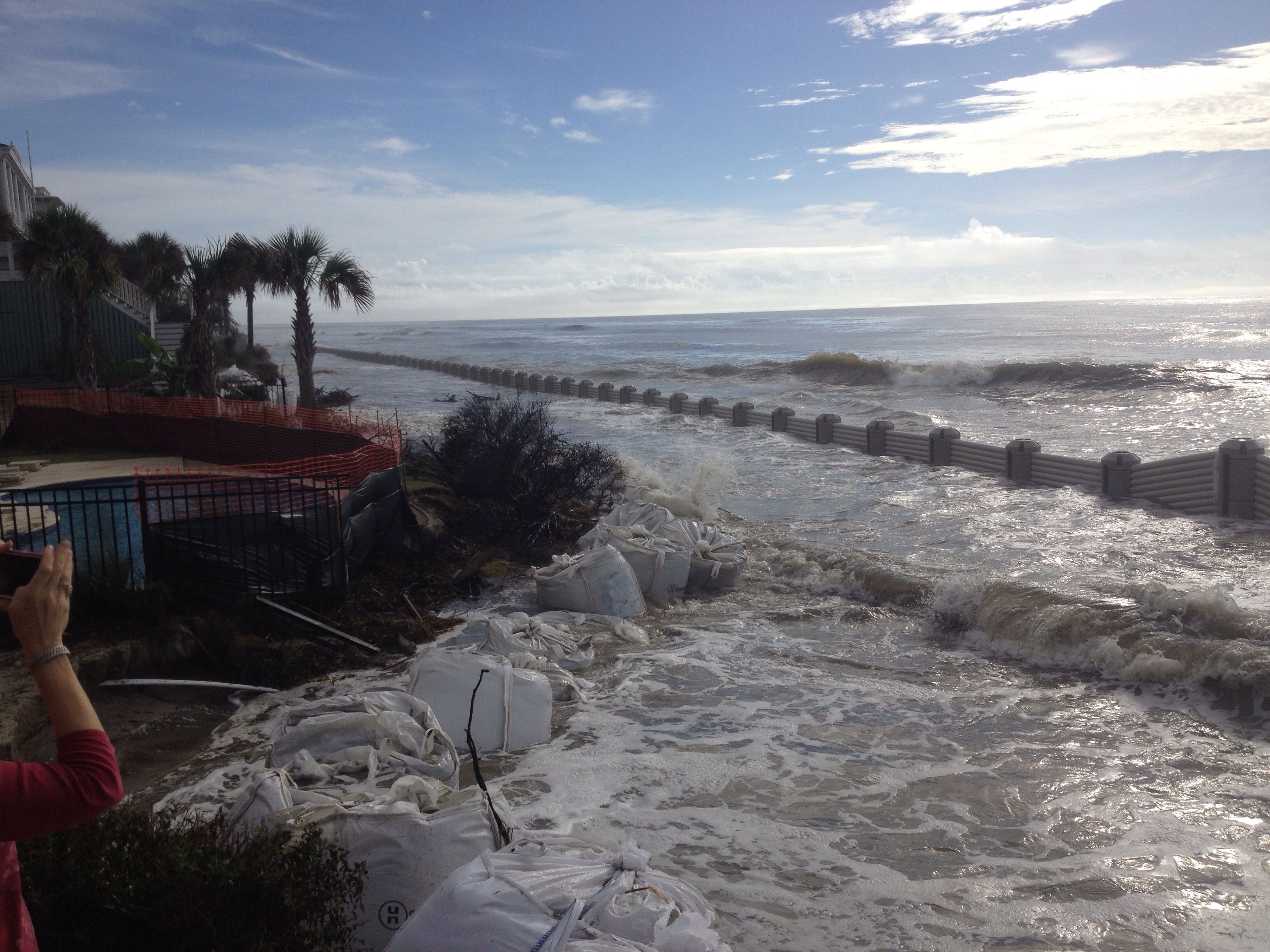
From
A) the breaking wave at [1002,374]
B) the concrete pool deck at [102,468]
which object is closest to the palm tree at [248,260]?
the concrete pool deck at [102,468]

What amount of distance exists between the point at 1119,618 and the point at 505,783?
6365mm

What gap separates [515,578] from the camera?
12570mm

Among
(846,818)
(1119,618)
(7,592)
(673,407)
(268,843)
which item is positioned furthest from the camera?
(673,407)

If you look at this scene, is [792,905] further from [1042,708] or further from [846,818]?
[1042,708]

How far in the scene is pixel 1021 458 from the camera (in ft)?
59.3

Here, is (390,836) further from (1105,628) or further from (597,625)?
(1105,628)

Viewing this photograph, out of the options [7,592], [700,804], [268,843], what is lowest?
[700,804]

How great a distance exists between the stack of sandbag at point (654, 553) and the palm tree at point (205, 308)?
14939 mm

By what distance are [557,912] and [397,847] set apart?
3.38 feet

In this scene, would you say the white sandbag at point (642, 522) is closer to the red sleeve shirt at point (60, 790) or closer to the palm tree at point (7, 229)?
the red sleeve shirt at point (60, 790)

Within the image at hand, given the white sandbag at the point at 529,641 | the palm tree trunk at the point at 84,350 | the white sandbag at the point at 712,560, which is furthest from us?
the palm tree trunk at the point at 84,350

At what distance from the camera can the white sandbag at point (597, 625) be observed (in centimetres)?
983

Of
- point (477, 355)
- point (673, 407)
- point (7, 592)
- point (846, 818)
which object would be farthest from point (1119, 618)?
point (477, 355)

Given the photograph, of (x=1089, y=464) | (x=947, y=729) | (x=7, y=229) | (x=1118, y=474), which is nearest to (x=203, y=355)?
(x=1089, y=464)
